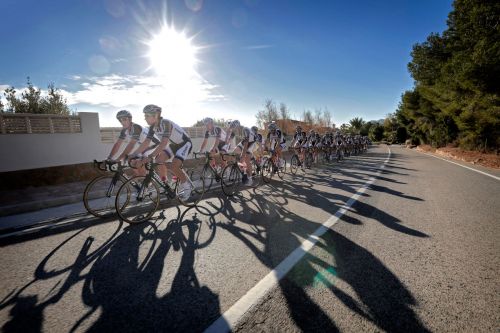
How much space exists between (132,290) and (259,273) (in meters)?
1.34

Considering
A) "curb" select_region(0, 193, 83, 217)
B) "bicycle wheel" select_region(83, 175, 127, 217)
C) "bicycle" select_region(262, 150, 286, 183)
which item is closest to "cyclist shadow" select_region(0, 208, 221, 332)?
"bicycle wheel" select_region(83, 175, 127, 217)

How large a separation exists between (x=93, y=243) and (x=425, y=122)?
44.8 metres

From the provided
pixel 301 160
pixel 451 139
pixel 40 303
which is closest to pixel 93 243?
pixel 40 303

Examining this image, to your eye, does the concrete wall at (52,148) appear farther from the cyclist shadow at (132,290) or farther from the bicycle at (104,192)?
the cyclist shadow at (132,290)

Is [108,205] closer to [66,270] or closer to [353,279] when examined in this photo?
[66,270]

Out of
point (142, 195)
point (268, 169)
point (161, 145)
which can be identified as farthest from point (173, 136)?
point (268, 169)

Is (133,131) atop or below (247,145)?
atop

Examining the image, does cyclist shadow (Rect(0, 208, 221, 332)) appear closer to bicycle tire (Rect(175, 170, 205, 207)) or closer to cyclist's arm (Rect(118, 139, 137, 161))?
cyclist's arm (Rect(118, 139, 137, 161))

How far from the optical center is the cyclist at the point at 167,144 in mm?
5484

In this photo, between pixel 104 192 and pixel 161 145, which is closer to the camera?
pixel 104 192

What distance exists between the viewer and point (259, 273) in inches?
113

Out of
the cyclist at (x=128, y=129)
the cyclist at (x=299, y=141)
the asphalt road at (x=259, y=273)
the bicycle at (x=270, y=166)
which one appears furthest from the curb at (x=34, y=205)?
the cyclist at (x=299, y=141)

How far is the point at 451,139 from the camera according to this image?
30.3 meters

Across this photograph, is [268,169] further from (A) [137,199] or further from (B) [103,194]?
(B) [103,194]
